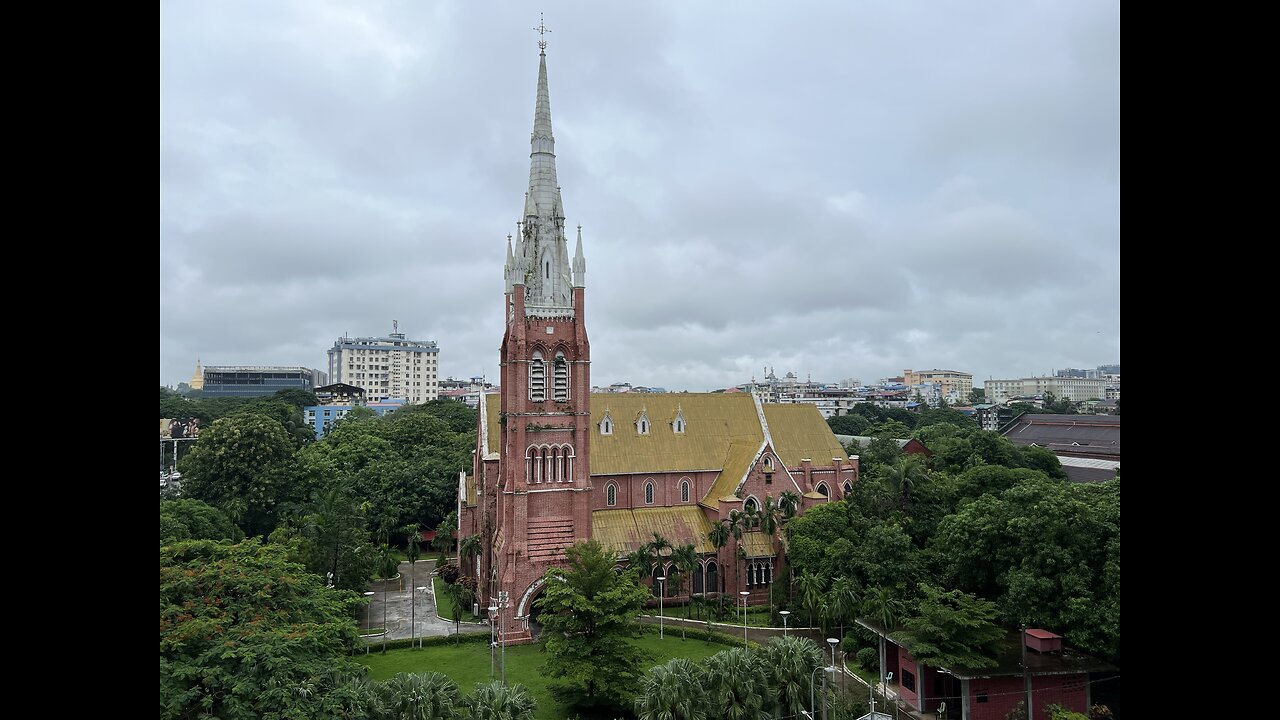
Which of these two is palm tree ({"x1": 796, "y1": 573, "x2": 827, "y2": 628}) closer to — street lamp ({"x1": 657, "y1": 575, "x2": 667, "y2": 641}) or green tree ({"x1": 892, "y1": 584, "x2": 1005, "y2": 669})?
green tree ({"x1": 892, "y1": 584, "x2": 1005, "y2": 669})

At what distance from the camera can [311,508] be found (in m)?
39.4

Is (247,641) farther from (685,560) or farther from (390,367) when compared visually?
(390,367)

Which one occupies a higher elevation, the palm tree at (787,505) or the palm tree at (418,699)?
the palm tree at (787,505)

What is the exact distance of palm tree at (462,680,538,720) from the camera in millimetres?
18031

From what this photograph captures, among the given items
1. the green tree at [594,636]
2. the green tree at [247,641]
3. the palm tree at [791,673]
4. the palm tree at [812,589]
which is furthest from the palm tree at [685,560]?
the green tree at [247,641]

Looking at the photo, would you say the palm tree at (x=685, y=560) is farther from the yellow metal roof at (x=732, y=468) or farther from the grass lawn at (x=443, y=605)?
the grass lawn at (x=443, y=605)

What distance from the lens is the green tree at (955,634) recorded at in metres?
21.8

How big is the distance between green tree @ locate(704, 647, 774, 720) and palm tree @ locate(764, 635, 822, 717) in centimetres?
31

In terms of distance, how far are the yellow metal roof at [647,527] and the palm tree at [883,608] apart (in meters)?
9.11

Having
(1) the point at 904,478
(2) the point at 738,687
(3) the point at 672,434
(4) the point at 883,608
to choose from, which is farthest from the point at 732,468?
(2) the point at 738,687
